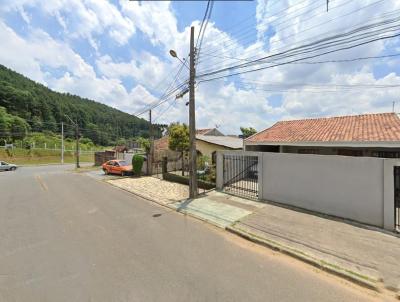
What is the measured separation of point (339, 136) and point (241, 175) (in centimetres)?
634

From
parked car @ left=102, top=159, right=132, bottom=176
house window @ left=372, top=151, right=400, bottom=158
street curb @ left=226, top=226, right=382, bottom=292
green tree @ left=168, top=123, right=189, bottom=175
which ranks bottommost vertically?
street curb @ left=226, top=226, right=382, bottom=292

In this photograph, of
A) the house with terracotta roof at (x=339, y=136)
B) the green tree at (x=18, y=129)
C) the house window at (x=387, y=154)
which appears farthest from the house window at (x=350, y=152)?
the green tree at (x=18, y=129)

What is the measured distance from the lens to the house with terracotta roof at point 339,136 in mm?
12273

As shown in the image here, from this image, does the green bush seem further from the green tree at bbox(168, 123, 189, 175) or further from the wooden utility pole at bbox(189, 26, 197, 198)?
the wooden utility pole at bbox(189, 26, 197, 198)

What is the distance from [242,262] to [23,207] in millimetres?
9373

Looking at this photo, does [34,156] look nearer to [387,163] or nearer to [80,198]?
[80,198]

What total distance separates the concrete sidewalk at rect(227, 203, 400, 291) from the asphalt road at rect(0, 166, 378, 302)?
44 centimetres

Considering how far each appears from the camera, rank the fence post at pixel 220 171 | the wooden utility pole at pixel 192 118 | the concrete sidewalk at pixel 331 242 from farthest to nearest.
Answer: the fence post at pixel 220 171, the wooden utility pole at pixel 192 118, the concrete sidewalk at pixel 331 242

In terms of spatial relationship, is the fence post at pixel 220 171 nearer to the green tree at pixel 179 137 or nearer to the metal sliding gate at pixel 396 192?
the green tree at pixel 179 137

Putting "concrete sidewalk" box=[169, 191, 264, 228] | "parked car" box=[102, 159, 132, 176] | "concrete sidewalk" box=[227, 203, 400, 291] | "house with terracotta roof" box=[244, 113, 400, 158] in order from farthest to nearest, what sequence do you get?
"parked car" box=[102, 159, 132, 176] → "house with terracotta roof" box=[244, 113, 400, 158] → "concrete sidewalk" box=[169, 191, 264, 228] → "concrete sidewalk" box=[227, 203, 400, 291]

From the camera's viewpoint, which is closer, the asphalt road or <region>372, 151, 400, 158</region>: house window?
the asphalt road

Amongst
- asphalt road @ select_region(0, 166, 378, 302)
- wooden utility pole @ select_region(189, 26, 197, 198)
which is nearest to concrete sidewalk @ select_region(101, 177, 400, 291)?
asphalt road @ select_region(0, 166, 378, 302)

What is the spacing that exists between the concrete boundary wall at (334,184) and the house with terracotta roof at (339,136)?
5.46 metres

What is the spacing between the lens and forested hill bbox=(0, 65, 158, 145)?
70.2m
